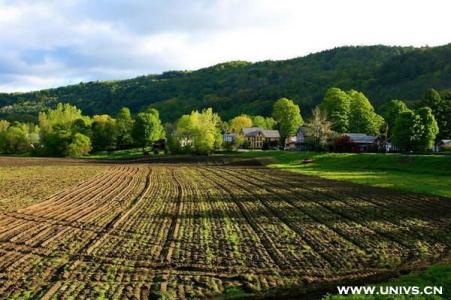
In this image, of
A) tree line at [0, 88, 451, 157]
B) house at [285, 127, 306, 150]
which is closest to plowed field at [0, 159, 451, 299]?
tree line at [0, 88, 451, 157]

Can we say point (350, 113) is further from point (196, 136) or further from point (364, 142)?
point (196, 136)

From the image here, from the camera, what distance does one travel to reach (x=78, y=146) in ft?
375

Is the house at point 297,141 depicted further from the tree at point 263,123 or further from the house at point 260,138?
the tree at point 263,123

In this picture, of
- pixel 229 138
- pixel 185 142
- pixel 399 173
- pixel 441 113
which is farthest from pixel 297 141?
pixel 399 173

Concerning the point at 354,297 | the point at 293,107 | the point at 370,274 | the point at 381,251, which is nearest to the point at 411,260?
the point at 381,251

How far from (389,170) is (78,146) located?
8198 cm

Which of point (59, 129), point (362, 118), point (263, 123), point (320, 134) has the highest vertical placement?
point (263, 123)

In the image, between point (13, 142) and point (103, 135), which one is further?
point (13, 142)

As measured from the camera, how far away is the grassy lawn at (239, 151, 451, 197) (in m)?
37.4

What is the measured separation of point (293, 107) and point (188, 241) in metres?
118

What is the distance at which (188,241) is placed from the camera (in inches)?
669

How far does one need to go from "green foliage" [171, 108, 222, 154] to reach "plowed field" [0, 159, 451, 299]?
7431cm

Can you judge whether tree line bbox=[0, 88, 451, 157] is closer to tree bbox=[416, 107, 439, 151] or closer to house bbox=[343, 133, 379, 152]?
tree bbox=[416, 107, 439, 151]

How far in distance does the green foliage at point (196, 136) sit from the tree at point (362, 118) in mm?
33435
